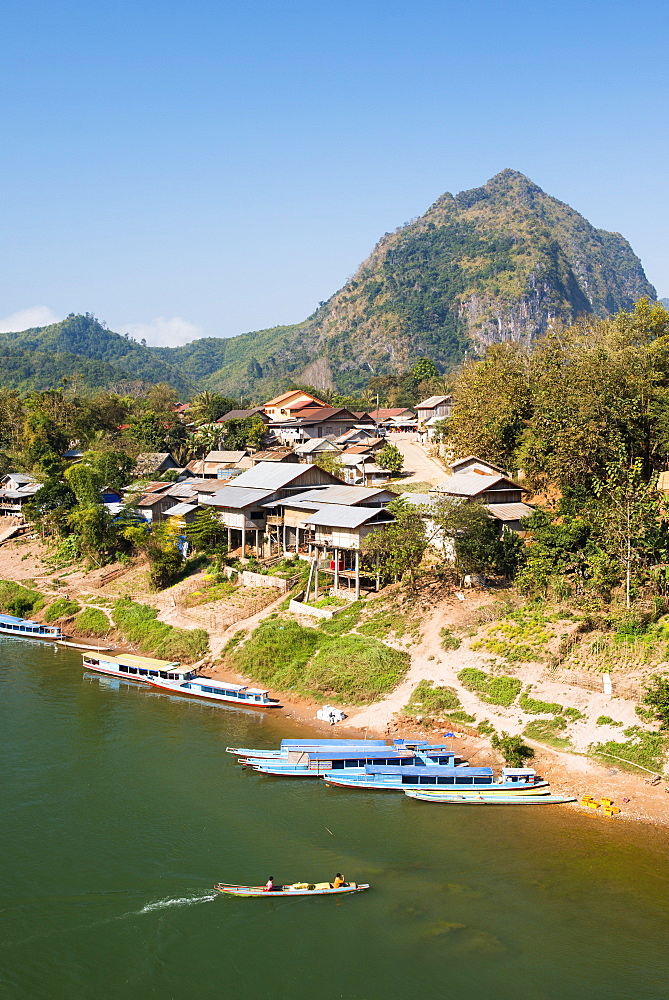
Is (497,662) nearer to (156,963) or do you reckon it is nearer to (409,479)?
(156,963)

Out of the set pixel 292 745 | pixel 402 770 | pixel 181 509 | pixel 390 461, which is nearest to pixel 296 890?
pixel 402 770

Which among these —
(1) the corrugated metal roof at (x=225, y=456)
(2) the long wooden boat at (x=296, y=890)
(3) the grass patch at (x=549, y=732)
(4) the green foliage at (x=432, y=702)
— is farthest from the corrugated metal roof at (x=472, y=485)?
(1) the corrugated metal roof at (x=225, y=456)

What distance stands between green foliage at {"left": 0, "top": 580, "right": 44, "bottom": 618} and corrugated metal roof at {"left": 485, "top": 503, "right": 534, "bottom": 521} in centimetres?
2725

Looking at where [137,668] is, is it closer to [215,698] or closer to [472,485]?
[215,698]

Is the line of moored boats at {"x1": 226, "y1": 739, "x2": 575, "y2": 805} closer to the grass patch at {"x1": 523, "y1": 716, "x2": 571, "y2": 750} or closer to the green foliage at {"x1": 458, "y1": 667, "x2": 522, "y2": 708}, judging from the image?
the grass patch at {"x1": 523, "y1": 716, "x2": 571, "y2": 750}

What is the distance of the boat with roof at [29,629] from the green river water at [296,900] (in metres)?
15.2

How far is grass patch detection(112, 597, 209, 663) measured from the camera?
1494 inches

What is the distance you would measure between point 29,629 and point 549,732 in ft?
97.5

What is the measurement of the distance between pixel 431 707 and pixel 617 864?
31.1ft

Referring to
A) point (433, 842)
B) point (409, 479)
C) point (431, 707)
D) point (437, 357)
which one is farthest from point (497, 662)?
point (437, 357)

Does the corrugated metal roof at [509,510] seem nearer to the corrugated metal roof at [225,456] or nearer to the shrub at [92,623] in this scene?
the shrub at [92,623]

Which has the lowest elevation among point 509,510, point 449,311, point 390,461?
point 509,510

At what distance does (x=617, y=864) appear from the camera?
21.3m

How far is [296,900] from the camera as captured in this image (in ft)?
65.8
